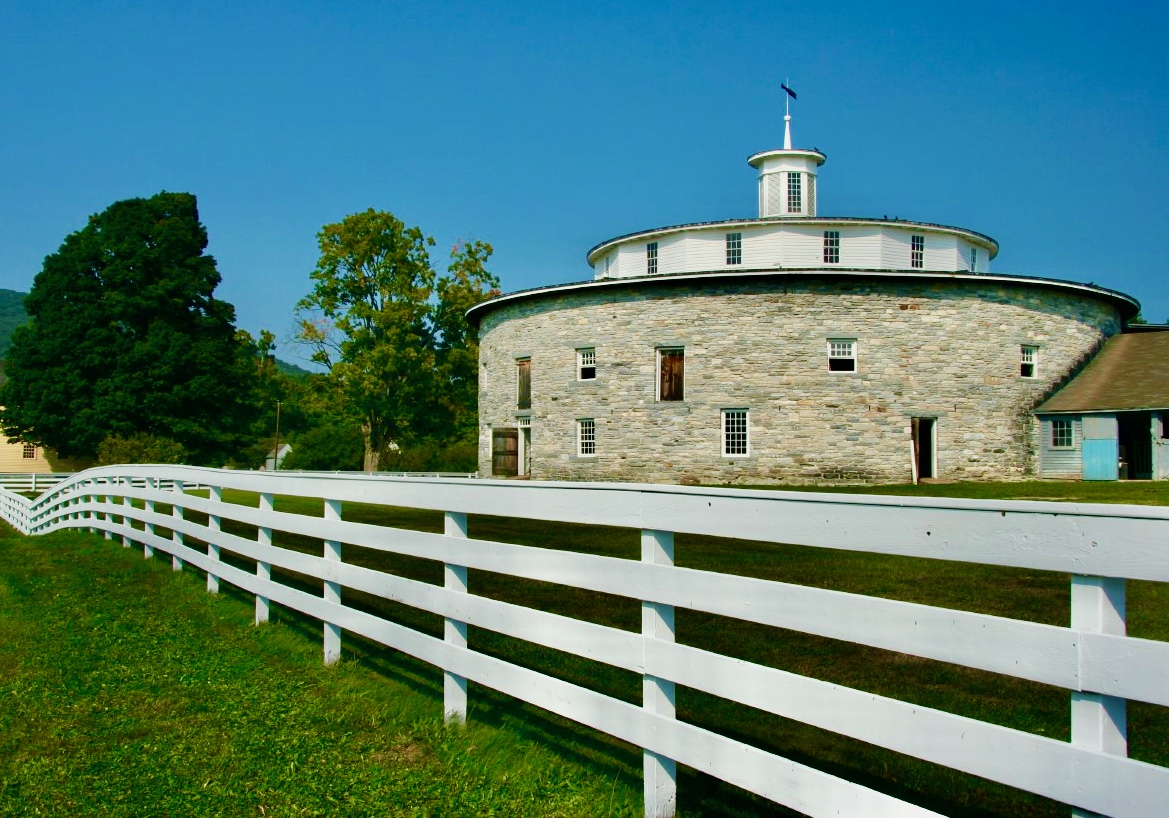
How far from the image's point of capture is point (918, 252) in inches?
1569

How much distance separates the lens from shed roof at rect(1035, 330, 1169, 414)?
1276 inches

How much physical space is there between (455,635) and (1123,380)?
115 feet

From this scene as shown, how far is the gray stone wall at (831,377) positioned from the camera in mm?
33219

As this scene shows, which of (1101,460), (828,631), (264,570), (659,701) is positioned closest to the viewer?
(828,631)

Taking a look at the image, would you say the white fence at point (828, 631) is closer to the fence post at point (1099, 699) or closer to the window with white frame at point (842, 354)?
the fence post at point (1099, 699)

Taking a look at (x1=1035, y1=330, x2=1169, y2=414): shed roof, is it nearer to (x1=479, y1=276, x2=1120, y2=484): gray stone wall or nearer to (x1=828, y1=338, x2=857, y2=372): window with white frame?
(x1=479, y1=276, x2=1120, y2=484): gray stone wall

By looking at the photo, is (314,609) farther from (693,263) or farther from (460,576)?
(693,263)

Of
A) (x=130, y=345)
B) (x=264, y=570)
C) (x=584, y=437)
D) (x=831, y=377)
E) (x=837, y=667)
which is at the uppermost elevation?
(x=130, y=345)

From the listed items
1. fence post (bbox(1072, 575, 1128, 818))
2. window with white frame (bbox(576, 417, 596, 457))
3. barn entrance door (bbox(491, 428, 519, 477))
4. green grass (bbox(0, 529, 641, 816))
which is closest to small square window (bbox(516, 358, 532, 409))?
barn entrance door (bbox(491, 428, 519, 477))

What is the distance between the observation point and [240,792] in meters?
4.03

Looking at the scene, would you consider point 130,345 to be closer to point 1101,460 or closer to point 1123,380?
point 1101,460

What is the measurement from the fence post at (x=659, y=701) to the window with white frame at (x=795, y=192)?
41269 millimetres

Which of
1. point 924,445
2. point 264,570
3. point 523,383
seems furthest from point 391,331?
point 264,570

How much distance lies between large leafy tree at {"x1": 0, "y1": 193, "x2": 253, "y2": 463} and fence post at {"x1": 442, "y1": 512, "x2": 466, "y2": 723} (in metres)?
45.7
